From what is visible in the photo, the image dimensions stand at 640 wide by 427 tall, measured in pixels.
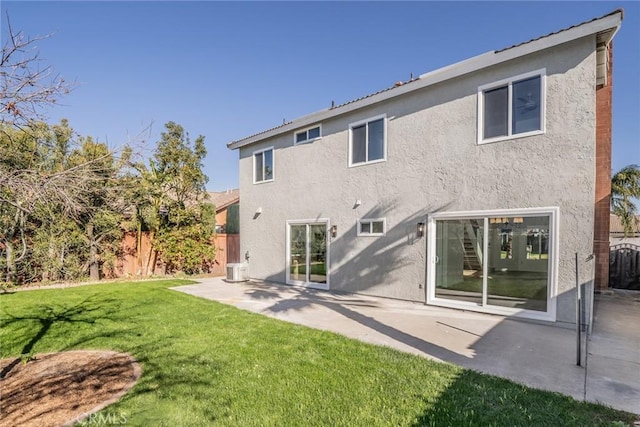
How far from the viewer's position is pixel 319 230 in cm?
1280

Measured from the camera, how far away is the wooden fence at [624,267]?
12414 mm

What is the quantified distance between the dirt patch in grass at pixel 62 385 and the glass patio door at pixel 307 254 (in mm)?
7791

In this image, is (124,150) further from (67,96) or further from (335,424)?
(335,424)

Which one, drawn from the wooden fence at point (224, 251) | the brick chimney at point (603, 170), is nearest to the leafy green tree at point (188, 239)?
the wooden fence at point (224, 251)

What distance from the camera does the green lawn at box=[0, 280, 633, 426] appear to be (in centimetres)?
381

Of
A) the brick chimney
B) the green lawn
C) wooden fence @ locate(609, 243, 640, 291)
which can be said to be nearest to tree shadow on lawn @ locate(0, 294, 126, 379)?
the green lawn

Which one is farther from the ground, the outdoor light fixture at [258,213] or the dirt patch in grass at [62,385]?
the outdoor light fixture at [258,213]

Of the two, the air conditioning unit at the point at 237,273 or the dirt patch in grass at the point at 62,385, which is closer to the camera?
the dirt patch in grass at the point at 62,385

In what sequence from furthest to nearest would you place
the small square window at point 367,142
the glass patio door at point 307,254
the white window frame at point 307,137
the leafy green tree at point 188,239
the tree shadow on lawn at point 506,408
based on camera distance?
Result: the leafy green tree at point 188,239 → the white window frame at point 307,137 → the glass patio door at point 307,254 → the small square window at point 367,142 → the tree shadow on lawn at point 506,408

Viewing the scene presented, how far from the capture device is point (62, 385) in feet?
15.1

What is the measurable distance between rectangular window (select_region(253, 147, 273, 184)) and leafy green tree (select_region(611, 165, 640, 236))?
61.6ft

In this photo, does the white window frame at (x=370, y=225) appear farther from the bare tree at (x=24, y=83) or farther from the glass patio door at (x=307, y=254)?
the bare tree at (x=24, y=83)

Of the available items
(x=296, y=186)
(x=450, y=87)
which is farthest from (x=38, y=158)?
(x=450, y=87)

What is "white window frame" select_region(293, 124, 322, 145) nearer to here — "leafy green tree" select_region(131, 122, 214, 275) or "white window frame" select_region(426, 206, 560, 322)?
"white window frame" select_region(426, 206, 560, 322)
